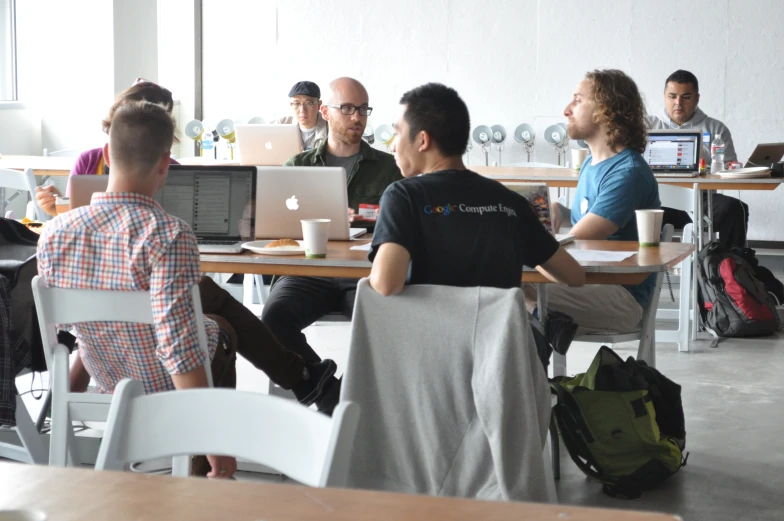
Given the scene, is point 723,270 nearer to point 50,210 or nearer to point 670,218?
point 670,218

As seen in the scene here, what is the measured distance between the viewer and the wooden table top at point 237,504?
1053 mm

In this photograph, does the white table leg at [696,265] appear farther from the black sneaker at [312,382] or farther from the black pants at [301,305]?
the black sneaker at [312,382]

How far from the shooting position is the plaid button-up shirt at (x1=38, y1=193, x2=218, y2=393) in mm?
2236

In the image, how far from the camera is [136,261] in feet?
7.44

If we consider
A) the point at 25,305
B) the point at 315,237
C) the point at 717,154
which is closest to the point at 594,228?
the point at 315,237

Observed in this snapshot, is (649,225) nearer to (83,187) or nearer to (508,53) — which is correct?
(83,187)

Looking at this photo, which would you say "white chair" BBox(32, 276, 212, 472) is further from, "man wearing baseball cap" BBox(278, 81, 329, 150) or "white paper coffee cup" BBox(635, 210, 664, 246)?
"man wearing baseball cap" BBox(278, 81, 329, 150)

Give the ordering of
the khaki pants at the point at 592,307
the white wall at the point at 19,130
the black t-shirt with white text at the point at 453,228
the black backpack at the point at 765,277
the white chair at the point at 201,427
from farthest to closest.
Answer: the white wall at the point at 19,130 < the black backpack at the point at 765,277 < the khaki pants at the point at 592,307 < the black t-shirt with white text at the point at 453,228 < the white chair at the point at 201,427

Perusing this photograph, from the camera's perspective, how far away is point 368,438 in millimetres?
2258

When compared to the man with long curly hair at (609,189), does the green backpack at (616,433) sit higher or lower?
lower

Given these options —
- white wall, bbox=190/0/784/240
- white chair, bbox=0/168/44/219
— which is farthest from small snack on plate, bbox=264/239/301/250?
white wall, bbox=190/0/784/240

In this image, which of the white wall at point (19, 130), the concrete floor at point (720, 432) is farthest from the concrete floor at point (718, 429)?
the white wall at point (19, 130)

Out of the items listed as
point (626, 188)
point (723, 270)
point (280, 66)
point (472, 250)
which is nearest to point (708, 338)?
point (723, 270)

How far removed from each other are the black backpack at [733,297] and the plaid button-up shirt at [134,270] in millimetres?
3671
